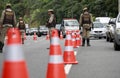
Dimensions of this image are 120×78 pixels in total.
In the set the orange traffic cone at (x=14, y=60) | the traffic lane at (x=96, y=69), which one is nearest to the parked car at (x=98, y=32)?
the traffic lane at (x=96, y=69)

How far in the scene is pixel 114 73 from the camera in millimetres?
9500

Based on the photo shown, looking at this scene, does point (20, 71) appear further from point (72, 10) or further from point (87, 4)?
point (72, 10)

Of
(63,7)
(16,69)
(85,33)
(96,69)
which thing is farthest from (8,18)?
(63,7)

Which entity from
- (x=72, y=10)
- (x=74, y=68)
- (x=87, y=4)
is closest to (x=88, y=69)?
(x=74, y=68)

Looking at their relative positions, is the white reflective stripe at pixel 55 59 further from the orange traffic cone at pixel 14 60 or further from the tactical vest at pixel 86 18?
the tactical vest at pixel 86 18

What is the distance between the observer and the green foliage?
5679 cm

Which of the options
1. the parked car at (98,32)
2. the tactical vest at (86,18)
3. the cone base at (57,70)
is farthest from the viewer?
the parked car at (98,32)

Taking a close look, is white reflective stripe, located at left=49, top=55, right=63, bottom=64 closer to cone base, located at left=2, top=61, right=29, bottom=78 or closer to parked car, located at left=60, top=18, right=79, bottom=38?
cone base, located at left=2, top=61, right=29, bottom=78

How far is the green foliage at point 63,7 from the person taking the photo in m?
56.8

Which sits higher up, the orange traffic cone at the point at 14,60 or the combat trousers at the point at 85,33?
the orange traffic cone at the point at 14,60

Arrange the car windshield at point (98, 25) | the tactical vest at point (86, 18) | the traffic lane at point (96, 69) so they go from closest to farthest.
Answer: the traffic lane at point (96, 69) → the tactical vest at point (86, 18) → the car windshield at point (98, 25)

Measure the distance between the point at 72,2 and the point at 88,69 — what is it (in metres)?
61.0

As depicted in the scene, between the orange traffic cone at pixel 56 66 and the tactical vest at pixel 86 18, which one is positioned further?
the tactical vest at pixel 86 18

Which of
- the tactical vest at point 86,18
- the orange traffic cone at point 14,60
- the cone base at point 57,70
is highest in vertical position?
the tactical vest at point 86,18
